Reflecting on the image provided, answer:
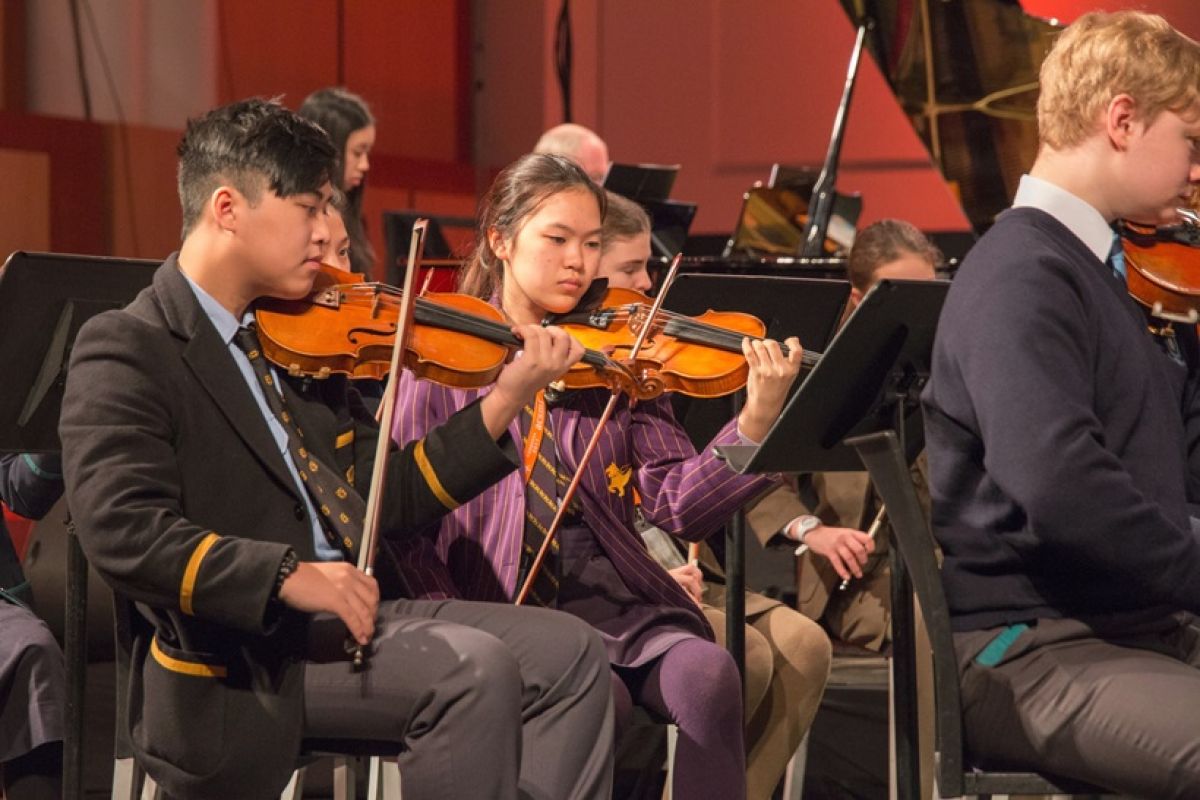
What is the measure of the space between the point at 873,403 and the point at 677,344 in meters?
0.63

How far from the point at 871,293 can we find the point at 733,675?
659 millimetres

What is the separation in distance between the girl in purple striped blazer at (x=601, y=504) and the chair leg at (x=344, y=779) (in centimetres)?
49

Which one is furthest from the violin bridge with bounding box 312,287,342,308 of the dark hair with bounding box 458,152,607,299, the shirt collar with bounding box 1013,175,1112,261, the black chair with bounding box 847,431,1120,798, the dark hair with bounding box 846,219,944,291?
the dark hair with bounding box 846,219,944,291

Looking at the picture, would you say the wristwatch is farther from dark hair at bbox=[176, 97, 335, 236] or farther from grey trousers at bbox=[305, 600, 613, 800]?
dark hair at bbox=[176, 97, 335, 236]

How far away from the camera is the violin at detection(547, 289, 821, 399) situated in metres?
2.30

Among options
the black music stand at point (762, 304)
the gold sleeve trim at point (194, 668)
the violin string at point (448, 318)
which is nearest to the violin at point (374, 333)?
the violin string at point (448, 318)

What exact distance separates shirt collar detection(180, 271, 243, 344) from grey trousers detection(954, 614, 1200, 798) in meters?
0.88

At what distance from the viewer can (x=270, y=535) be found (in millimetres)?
1703

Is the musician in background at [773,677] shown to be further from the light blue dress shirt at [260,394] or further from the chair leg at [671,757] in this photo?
the light blue dress shirt at [260,394]

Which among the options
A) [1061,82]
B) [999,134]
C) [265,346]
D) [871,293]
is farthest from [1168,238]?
[999,134]

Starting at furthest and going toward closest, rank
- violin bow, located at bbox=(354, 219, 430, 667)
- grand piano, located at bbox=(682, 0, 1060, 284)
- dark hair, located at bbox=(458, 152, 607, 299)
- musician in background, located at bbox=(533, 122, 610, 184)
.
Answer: musician in background, located at bbox=(533, 122, 610, 184) < grand piano, located at bbox=(682, 0, 1060, 284) < dark hair, located at bbox=(458, 152, 607, 299) < violin bow, located at bbox=(354, 219, 430, 667)

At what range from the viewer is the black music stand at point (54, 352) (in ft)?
6.16

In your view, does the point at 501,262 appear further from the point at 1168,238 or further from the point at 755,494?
the point at 1168,238

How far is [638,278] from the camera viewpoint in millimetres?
2727
